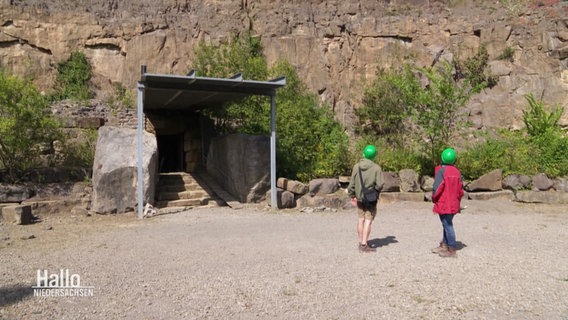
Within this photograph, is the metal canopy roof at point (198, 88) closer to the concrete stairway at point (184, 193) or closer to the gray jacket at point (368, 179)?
the concrete stairway at point (184, 193)

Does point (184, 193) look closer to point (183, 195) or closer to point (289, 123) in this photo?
point (183, 195)

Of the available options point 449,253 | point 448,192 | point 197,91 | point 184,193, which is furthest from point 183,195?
point 448,192

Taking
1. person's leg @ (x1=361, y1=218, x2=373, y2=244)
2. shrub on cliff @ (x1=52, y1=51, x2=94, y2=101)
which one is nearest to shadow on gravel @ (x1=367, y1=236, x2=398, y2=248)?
person's leg @ (x1=361, y1=218, x2=373, y2=244)

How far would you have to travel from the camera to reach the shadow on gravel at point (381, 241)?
6867 mm

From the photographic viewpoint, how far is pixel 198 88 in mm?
10711

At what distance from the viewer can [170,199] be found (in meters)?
11.8

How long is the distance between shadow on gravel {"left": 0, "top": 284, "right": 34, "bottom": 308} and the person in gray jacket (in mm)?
3943

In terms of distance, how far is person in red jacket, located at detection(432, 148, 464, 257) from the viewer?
5.85 m

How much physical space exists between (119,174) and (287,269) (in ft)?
20.5

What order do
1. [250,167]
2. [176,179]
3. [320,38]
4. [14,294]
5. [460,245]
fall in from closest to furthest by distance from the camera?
[14,294], [460,245], [250,167], [176,179], [320,38]

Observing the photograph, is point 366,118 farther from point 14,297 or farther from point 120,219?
point 14,297

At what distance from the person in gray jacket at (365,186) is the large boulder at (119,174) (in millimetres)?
5833

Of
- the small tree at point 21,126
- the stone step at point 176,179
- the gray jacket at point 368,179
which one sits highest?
the small tree at point 21,126

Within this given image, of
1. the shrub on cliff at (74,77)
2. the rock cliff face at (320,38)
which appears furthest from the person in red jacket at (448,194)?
the shrub on cliff at (74,77)
